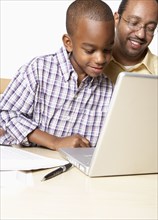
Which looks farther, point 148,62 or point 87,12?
point 148,62

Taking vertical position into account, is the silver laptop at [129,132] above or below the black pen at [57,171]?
above

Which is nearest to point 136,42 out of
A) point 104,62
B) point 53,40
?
point 104,62

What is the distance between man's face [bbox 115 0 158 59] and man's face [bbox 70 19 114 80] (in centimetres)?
28

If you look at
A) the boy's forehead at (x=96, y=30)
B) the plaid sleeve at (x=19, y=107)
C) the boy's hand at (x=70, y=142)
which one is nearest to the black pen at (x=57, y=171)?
the boy's hand at (x=70, y=142)

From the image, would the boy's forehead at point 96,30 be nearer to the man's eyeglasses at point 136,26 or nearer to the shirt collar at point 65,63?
the shirt collar at point 65,63

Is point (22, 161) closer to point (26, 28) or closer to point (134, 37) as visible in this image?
point (134, 37)

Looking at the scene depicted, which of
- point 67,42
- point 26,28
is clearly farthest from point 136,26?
point 26,28

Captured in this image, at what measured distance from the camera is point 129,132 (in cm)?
66

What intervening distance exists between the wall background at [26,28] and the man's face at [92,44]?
2.66 feet

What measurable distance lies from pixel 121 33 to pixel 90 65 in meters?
0.33

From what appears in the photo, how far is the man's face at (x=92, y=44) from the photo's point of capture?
104 cm

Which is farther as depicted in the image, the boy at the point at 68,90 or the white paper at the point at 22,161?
the boy at the point at 68,90

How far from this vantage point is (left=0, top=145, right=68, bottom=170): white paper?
0.70 metres

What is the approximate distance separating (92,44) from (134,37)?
33 centimetres
